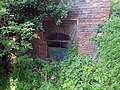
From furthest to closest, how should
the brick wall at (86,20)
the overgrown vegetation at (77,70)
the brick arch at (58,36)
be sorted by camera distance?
the brick arch at (58,36) < the brick wall at (86,20) < the overgrown vegetation at (77,70)

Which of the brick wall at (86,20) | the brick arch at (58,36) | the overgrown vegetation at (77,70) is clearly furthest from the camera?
the brick arch at (58,36)

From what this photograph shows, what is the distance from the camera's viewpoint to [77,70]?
4430mm

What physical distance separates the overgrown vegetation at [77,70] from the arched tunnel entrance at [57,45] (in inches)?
13.8

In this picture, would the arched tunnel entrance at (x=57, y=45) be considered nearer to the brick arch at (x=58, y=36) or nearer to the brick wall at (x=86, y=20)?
the brick arch at (x=58, y=36)

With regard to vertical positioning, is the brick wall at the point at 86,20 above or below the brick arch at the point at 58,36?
above

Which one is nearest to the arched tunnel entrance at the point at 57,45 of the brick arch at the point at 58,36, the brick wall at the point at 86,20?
the brick arch at the point at 58,36

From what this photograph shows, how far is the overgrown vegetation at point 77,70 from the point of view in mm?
3715

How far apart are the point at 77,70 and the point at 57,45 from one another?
4.53ft

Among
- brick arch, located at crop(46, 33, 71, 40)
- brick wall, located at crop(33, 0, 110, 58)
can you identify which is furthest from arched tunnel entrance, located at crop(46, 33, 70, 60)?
brick wall, located at crop(33, 0, 110, 58)

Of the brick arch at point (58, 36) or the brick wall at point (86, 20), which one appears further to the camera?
the brick arch at point (58, 36)

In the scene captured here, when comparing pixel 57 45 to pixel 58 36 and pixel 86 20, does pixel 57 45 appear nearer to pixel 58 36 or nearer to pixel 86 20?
pixel 58 36

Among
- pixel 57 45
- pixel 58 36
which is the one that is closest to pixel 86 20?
pixel 58 36

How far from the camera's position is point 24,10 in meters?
4.82

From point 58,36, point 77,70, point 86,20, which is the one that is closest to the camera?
point 77,70
